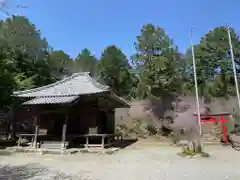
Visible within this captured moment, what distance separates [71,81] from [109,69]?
757 inches

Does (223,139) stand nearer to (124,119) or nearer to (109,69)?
(124,119)

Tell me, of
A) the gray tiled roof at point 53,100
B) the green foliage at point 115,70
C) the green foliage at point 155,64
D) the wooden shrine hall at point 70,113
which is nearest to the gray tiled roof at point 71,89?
the wooden shrine hall at point 70,113

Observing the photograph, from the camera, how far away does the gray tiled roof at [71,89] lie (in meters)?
13.6

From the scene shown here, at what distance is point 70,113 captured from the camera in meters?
14.3

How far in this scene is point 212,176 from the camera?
648 cm

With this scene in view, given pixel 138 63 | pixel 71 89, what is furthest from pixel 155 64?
pixel 71 89

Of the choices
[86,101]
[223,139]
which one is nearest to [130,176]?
[86,101]

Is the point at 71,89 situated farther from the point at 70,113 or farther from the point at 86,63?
the point at 86,63

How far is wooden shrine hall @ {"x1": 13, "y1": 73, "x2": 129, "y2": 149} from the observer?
1338cm

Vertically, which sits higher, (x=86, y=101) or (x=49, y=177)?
(x=86, y=101)

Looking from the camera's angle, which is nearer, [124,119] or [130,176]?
[130,176]

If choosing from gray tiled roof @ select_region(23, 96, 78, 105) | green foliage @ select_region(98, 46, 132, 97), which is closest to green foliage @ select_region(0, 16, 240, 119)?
green foliage @ select_region(98, 46, 132, 97)

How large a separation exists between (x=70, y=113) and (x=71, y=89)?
167 cm

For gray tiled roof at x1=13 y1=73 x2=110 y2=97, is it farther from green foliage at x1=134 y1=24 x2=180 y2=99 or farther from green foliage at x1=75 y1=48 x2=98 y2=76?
green foliage at x1=75 y1=48 x2=98 y2=76
